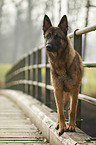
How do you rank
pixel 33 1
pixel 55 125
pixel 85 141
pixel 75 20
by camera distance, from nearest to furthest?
pixel 85 141 → pixel 55 125 → pixel 75 20 → pixel 33 1

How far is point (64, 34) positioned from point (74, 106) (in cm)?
82

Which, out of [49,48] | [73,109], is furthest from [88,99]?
[49,48]

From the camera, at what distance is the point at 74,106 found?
116 inches

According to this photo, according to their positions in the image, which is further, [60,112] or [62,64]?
[60,112]

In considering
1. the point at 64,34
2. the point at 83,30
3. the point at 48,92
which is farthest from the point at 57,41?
the point at 48,92

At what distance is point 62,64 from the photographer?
9.25 feet

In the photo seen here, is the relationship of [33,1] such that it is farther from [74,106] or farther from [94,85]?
[74,106]

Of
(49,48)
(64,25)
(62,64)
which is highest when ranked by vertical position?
(64,25)

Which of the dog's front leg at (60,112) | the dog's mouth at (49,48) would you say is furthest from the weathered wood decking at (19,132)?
the dog's mouth at (49,48)

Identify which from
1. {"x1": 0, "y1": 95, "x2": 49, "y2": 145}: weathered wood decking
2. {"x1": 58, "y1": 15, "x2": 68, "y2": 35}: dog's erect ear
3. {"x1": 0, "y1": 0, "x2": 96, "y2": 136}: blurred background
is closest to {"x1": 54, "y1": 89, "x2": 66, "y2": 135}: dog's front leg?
{"x1": 0, "y1": 95, "x2": 49, "y2": 145}: weathered wood decking

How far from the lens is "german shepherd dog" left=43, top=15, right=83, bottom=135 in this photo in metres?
2.71

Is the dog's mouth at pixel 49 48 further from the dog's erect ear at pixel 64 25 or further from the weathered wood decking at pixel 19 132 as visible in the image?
the weathered wood decking at pixel 19 132

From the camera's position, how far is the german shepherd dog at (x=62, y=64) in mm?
2715

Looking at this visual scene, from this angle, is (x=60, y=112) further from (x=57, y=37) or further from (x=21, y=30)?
(x=21, y=30)
